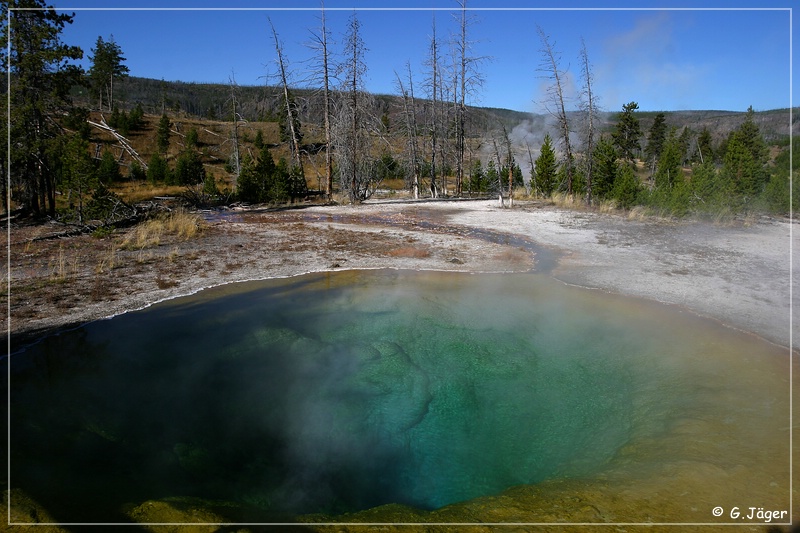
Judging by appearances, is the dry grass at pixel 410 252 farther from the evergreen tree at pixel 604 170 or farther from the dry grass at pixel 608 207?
the evergreen tree at pixel 604 170

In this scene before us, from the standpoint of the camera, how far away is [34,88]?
13.2 meters

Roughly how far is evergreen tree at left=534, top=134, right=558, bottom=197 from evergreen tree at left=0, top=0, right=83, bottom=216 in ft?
69.7

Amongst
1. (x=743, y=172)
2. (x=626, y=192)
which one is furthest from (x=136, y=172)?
(x=743, y=172)

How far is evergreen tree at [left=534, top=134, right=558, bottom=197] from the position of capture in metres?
25.2

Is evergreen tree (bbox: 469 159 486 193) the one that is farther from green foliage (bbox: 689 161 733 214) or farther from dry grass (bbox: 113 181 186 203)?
dry grass (bbox: 113 181 186 203)

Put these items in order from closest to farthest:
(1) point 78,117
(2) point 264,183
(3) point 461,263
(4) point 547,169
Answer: (3) point 461,263 → (1) point 78,117 → (2) point 264,183 → (4) point 547,169

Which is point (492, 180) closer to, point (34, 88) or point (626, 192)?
point (626, 192)

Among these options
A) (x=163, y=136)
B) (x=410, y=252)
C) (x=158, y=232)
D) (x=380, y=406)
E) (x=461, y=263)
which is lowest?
(x=380, y=406)

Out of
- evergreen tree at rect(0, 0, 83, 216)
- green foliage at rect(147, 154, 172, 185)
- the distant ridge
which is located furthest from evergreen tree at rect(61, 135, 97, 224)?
the distant ridge

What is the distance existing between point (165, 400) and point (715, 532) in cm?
476

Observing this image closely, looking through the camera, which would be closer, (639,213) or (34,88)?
(34,88)

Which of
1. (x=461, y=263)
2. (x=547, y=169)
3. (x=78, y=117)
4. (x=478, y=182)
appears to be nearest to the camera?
(x=461, y=263)

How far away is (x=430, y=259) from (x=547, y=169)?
1746 centimetres

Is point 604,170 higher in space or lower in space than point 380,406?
higher
